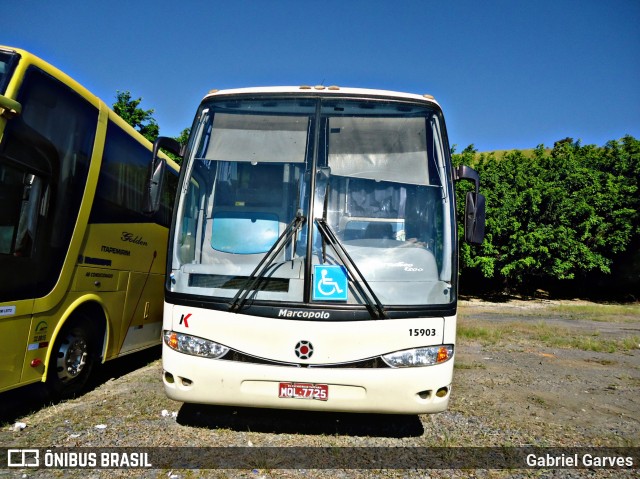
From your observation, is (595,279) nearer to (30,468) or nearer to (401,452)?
(401,452)

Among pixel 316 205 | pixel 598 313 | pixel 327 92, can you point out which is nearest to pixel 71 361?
pixel 316 205

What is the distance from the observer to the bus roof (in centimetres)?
481

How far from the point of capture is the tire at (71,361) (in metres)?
5.24

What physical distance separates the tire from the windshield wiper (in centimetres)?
258

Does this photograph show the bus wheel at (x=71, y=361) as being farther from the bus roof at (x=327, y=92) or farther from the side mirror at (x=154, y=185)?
the bus roof at (x=327, y=92)

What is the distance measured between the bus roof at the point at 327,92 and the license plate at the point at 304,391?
9.44 ft

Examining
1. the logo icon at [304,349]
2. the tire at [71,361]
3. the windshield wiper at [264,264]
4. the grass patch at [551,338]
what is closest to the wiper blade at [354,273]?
the windshield wiper at [264,264]

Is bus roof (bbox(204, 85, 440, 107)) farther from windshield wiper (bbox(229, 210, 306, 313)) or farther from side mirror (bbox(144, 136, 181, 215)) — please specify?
windshield wiper (bbox(229, 210, 306, 313))

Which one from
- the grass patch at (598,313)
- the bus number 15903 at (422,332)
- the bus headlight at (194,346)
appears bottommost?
the grass patch at (598,313)

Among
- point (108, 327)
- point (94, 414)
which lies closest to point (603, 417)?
point (94, 414)

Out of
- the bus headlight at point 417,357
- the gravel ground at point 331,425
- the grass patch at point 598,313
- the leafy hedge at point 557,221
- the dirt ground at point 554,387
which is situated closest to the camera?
the gravel ground at point 331,425

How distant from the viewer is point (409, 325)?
13.4 feet

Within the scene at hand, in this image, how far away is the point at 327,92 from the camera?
4797 mm

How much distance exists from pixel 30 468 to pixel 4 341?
1.26 meters
